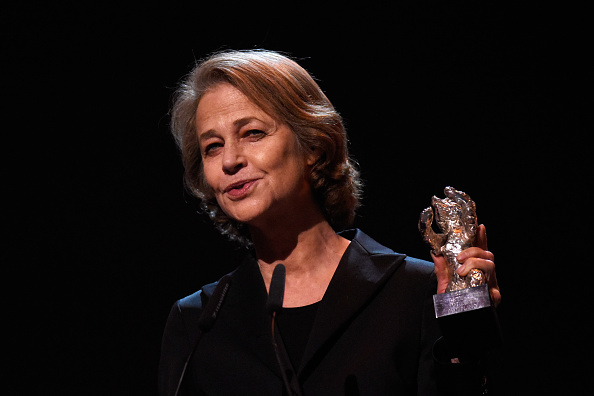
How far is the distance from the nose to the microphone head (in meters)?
0.44

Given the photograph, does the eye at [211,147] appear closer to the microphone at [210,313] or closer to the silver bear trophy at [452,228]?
the microphone at [210,313]

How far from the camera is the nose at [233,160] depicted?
197 centimetres

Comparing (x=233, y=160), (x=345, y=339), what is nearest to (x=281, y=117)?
(x=233, y=160)

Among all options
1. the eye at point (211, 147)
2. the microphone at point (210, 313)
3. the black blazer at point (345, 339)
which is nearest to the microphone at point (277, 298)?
the microphone at point (210, 313)

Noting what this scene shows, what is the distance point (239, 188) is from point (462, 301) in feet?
2.52

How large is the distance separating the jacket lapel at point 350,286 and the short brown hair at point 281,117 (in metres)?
0.22

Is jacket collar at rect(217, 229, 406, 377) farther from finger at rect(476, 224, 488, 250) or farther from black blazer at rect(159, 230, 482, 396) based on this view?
finger at rect(476, 224, 488, 250)

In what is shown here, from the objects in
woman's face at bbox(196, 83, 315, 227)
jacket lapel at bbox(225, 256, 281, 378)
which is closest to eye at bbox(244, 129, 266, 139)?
woman's face at bbox(196, 83, 315, 227)

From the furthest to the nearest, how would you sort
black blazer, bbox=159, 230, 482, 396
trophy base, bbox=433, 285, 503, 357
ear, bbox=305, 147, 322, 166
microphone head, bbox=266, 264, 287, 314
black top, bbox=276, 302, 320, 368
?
ear, bbox=305, 147, 322, 166, black top, bbox=276, 302, 320, 368, black blazer, bbox=159, 230, 482, 396, microphone head, bbox=266, 264, 287, 314, trophy base, bbox=433, 285, 503, 357

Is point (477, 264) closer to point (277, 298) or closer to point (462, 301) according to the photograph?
point (462, 301)

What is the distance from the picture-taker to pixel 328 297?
195cm

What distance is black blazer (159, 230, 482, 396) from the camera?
5.96ft

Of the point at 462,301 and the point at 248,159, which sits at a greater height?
the point at 248,159

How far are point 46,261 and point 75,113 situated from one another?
0.65 m
